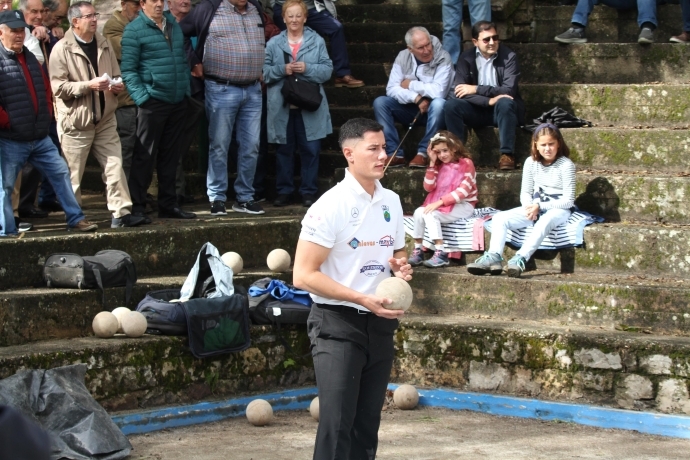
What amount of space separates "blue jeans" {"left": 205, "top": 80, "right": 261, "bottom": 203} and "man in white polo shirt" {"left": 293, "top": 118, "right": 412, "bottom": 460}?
14.1 ft

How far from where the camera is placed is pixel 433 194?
28.7 ft

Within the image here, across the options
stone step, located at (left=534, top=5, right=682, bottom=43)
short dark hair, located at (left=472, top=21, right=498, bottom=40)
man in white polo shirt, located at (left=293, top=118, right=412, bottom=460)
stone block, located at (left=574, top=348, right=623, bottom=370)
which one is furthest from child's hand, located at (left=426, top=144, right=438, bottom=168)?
man in white polo shirt, located at (left=293, top=118, right=412, bottom=460)

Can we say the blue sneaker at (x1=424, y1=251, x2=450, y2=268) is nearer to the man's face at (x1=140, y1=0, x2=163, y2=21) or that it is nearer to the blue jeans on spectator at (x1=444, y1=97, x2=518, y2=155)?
the blue jeans on spectator at (x1=444, y1=97, x2=518, y2=155)

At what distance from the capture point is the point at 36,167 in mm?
8133

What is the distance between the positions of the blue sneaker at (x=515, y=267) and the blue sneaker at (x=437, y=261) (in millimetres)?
641

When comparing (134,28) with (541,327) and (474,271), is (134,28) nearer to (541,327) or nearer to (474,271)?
(474,271)

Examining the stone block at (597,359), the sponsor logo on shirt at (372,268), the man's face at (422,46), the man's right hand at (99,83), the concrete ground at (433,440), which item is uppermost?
the man's face at (422,46)

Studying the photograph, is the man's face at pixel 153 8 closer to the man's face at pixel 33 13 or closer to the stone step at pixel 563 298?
the man's face at pixel 33 13

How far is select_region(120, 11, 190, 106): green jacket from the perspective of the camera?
8.54 meters

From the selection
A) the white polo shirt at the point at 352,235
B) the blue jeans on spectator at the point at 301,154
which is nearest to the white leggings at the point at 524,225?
the blue jeans on spectator at the point at 301,154

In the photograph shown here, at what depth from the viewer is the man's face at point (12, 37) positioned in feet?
24.9

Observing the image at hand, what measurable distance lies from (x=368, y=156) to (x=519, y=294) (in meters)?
3.33

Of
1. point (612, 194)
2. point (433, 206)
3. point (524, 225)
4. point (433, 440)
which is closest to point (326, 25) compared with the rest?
point (433, 206)

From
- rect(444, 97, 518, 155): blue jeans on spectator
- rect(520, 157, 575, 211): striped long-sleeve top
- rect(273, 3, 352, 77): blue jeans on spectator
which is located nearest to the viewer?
rect(520, 157, 575, 211): striped long-sleeve top
